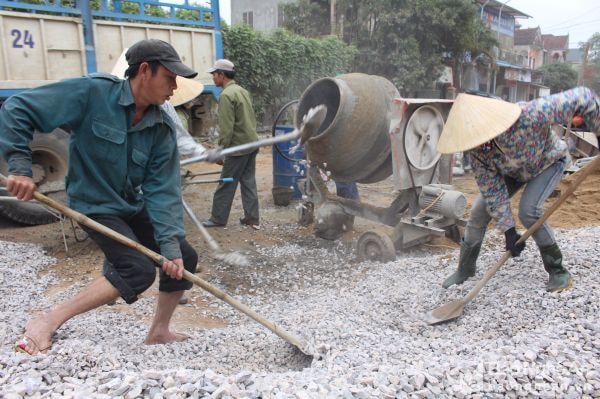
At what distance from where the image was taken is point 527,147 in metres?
3.20

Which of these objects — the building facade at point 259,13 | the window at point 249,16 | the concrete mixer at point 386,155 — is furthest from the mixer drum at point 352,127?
the window at point 249,16

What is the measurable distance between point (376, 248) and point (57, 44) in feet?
13.1

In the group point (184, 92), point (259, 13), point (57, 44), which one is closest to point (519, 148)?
point (184, 92)

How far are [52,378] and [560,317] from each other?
9.25 feet

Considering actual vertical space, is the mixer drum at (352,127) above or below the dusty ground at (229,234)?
above

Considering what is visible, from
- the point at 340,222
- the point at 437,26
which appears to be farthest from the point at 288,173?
the point at 437,26

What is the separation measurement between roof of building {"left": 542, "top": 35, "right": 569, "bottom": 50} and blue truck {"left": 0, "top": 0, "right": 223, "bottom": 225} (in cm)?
5433

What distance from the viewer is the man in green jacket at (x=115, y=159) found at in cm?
233

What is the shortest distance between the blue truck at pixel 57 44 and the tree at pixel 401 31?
1234cm

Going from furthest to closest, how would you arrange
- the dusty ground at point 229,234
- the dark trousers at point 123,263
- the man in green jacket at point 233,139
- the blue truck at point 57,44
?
the man in green jacket at point 233,139, the blue truck at point 57,44, the dusty ground at point 229,234, the dark trousers at point 123,263

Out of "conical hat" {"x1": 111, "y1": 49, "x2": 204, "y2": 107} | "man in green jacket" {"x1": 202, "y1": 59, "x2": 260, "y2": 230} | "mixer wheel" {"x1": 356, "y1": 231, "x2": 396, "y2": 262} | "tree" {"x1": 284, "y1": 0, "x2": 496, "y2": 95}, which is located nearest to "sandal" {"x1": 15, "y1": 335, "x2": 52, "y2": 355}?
"conical hat" {"x1": 111, "y1": 49, "x2": 204, "y2": 107}

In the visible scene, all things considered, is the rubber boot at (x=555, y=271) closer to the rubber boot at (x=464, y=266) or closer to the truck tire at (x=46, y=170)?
the rubber boot at (x=464, y=266)

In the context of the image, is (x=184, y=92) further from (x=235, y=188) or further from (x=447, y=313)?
(x=447, y=313)

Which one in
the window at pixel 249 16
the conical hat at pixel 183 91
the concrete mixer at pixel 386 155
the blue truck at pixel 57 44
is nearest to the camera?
the conical hat at pixel 183 91
